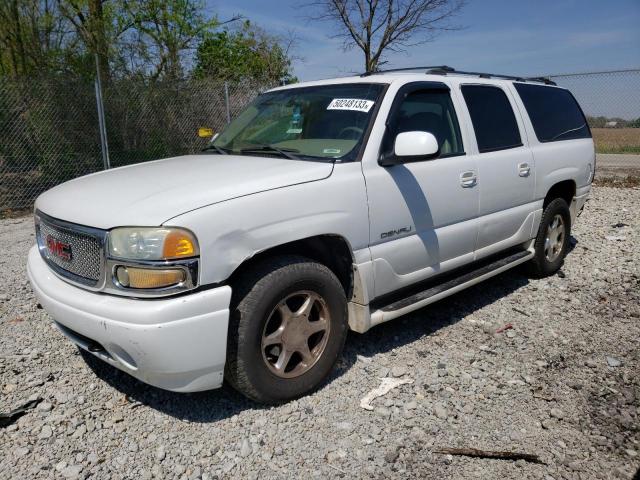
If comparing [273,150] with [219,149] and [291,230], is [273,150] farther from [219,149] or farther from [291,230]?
[291,230]

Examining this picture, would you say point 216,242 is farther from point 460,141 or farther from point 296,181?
point 460,141

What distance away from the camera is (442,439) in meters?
2.62

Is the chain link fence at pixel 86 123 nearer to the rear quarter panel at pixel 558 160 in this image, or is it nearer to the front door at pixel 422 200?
the rear quarter panel at pixel 558 160

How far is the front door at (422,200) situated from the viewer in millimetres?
3139

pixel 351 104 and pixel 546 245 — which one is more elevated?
pixel 351 104

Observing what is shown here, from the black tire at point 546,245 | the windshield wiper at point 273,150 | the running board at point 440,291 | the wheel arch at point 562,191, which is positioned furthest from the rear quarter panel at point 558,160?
the windshield wiper at point 273,150

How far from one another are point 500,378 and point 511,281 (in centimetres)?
208

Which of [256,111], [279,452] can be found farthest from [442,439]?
[256,111]

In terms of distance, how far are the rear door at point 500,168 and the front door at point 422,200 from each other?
0.16 meters

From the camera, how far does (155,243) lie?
2.34 meters

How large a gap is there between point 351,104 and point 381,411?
6.35 ft

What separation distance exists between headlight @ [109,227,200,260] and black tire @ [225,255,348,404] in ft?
1.33

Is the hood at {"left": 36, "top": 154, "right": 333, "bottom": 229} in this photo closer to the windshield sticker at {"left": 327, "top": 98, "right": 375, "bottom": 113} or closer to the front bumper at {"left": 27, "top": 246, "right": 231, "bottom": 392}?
the front bumper at {"left": 27, "top": 246, "right": 231, "bottom": 392}

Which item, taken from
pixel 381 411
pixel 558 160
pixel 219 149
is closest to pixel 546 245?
pixel 558 160
